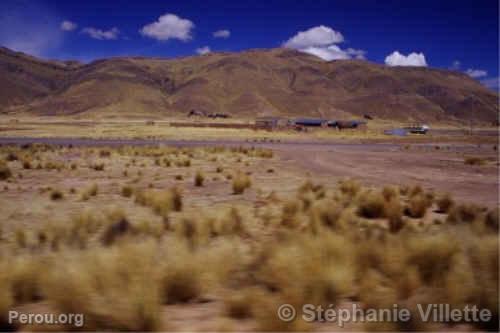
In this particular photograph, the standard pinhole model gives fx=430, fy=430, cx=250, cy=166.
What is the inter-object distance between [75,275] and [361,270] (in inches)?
172

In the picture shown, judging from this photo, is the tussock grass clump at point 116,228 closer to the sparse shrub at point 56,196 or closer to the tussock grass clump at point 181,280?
the tussock grass clump at point 181,280

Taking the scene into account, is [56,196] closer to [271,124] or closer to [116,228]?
[116,228]

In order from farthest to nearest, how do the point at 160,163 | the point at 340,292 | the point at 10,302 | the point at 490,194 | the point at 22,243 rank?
1. the point at 160,163
2. the point at 490,194
3. the point at 22,243
4. the point at 340,292
5. the point at 10,302

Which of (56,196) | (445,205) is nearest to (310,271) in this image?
(445,205)

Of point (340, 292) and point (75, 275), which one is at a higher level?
point (75, 275)

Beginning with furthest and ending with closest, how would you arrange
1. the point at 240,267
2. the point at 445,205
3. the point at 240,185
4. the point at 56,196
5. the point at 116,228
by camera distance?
the point at 240,185 < the point at 56,196 < the point at 445,205 < the point at 116,228 < the point at 240,267

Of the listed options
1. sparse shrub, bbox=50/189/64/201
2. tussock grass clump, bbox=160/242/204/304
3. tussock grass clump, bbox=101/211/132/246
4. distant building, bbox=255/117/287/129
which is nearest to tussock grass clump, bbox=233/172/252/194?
tussock grass clump, bbox=101/211/132/246

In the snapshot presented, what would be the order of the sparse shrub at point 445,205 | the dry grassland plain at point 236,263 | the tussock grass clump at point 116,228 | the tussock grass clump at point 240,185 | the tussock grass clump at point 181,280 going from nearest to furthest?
the dry grassland plain at point 236,263, the tussock grass clump at point 181,280, the tussock grass clump at point 116,228, the sparse shrub at point 445,205, the tussock grass clump at point 240,185

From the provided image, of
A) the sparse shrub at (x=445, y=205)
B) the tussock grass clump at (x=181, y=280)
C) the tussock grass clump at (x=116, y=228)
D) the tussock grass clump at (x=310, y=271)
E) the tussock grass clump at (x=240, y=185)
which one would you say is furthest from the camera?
the tussock grass clump at (x=240, y=185)

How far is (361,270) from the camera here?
7004mm

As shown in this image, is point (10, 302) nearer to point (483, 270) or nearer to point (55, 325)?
point (55, 325)

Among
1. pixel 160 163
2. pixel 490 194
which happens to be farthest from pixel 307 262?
pixel 160 163

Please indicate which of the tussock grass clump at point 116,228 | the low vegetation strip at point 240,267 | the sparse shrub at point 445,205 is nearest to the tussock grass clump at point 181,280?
the low vegetation strip at point 240,267

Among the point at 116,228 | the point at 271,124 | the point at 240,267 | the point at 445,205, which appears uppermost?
the point at 271,124
